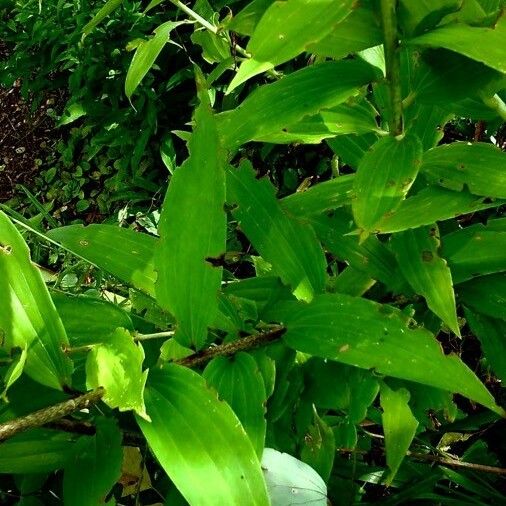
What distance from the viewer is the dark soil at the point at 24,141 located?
8.80 ft

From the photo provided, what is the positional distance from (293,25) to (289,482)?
1.25 feet

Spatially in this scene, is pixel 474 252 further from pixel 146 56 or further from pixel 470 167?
pixel 146 56

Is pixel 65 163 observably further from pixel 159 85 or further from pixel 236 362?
pixel 236 362

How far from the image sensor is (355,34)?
559 millimetres

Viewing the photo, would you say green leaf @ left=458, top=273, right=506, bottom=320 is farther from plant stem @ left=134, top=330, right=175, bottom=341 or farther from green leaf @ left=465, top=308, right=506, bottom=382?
plant stem @ left=134, top=330, right=175, bottom=341

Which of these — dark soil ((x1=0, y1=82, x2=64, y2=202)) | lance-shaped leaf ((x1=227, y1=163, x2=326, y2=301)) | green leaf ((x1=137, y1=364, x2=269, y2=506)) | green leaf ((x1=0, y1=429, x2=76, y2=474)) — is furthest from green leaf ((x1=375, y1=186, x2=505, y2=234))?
dark soil ((x1=0, y1=82, x2=64, y2=202))

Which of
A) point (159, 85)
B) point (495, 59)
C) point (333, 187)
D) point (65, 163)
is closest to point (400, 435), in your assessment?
point (333, 187)

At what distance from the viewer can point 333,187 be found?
2.37ft

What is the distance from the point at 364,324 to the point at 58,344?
26cm

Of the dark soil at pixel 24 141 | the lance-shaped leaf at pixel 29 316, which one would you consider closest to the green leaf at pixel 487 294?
the lance-shaped leaf at pixel 29 316

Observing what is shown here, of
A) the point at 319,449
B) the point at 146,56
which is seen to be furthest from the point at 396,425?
the point at 146,56

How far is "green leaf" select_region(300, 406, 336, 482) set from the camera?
0.77 metres

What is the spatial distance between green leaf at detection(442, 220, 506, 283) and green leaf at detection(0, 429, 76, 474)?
0.42m

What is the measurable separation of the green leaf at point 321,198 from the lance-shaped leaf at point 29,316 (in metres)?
0.28
